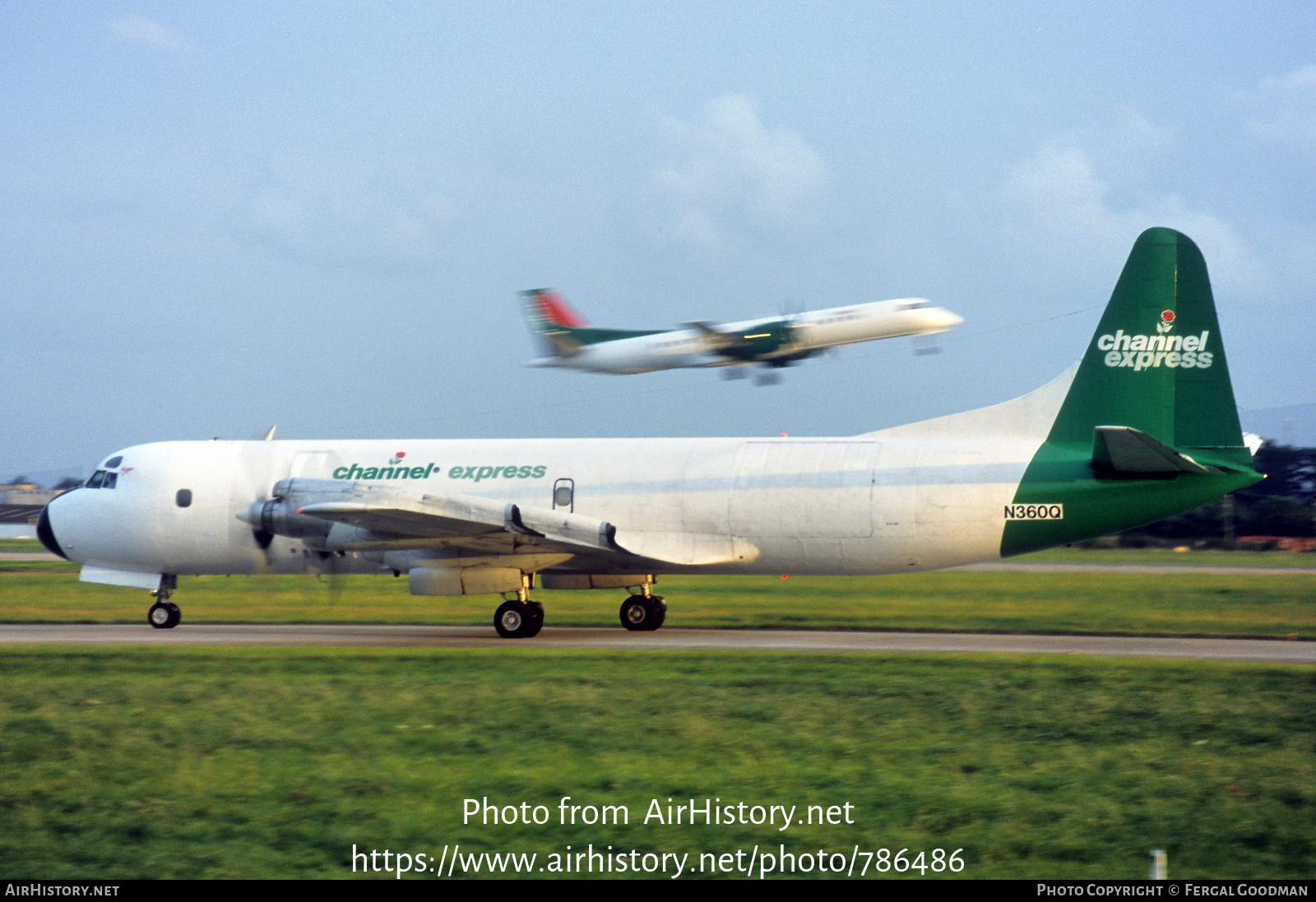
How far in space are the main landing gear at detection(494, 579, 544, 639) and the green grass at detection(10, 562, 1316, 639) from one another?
2989mm

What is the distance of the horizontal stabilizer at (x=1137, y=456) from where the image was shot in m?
18.6

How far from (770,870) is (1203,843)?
314 cm

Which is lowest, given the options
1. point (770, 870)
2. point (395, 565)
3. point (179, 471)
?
point (770, 870)

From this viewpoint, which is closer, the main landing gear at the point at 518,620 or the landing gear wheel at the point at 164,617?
the main landing gear at the point at 518,620

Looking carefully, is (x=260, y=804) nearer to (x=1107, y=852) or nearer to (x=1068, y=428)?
(x=1107, y=852)

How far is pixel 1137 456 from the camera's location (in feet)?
62.2

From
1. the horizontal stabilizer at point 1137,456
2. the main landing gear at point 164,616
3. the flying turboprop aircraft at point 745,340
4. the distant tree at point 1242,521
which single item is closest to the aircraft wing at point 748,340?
the flying turboprop aircraft at point 745,340

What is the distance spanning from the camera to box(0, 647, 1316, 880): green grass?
859 centimetres

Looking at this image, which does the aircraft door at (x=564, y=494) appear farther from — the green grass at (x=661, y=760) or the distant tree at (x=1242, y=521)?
the distant tree at (x=1242, y=521)

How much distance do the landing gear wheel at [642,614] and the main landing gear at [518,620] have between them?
2157 millimetres

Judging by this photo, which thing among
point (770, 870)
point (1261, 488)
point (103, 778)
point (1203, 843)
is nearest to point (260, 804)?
point (103, 778)

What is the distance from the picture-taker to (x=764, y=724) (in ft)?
41.3

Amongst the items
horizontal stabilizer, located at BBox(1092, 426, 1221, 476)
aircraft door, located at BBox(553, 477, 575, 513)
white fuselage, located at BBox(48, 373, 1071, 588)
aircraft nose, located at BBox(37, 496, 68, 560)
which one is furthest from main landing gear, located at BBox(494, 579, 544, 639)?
aircraft nose, located at BBox(37, 496, 68, 560)

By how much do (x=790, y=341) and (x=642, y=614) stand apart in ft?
22.7
